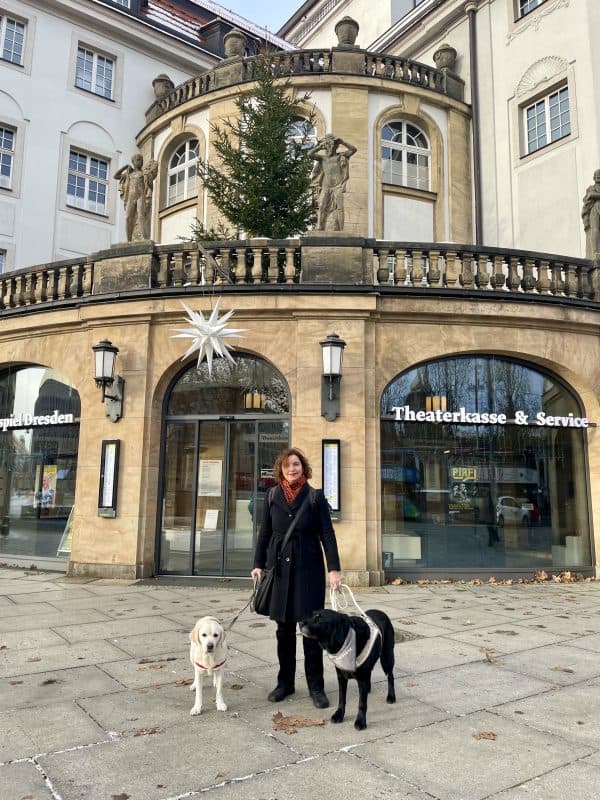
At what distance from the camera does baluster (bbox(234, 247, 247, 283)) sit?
10961 millimetres

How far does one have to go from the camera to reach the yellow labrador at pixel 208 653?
4469 mm

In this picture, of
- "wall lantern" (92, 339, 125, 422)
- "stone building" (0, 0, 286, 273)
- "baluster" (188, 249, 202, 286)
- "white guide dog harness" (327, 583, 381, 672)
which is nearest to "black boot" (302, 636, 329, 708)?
"white guide dog harness" (327, 583, 381, 672)

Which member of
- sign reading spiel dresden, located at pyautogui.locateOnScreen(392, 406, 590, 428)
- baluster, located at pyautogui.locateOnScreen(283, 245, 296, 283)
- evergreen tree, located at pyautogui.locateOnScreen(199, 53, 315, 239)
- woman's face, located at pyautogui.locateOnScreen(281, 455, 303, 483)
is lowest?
woman's face, located at pyautogui.locateOnScreen(281, 455, 303, 483)

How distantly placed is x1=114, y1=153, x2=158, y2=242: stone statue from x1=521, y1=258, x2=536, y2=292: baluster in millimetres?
6813

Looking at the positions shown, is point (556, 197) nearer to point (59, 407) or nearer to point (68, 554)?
point (59, 407)

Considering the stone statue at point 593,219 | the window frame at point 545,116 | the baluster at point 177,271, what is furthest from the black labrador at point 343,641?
the window frame at point 545,116

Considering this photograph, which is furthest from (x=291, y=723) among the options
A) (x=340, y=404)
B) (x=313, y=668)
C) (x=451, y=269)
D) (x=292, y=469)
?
(x=451, y=269)

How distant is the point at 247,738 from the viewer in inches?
161

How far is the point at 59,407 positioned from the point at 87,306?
2.11 m

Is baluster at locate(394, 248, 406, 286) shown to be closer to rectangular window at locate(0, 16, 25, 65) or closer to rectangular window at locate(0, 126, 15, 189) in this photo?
rectangular window at locate(0, 126, 15, 189)

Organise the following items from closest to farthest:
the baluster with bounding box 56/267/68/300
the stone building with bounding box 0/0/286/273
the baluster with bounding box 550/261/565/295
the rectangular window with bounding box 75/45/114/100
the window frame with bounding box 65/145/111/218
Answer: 1. the baluster with bounding box 550/261/565/295
2. the baluster with bounding box 56/267/68/300
3. the stone building with bounding box 0/0/286/273
4. the window frame with bounding box 65/145/111/218
5. the rectangular window with bounding box 75/45/114/100

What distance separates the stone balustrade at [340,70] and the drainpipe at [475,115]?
0.52 m

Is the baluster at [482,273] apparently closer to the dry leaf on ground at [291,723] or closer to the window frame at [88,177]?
the dry leaf on ground at [291,723]

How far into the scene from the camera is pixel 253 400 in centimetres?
1114
